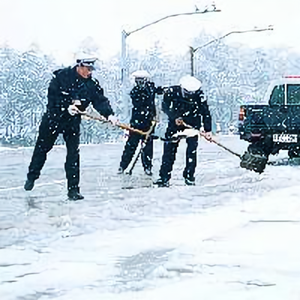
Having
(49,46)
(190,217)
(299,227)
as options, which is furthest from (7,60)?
(299,227)

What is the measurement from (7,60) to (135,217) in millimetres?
1934

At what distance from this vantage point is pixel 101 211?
4051mm

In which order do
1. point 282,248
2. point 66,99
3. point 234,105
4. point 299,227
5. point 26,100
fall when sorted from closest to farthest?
point 282,248 → point 299,227 → point 66,99 → point 26,100 → point 234,105

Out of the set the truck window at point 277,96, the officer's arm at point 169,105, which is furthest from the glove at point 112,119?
the truck window at point 277,96

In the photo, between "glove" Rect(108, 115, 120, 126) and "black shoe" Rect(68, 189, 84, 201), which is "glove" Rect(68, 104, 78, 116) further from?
"black shoe" Rect(68, 189, 84, 201)

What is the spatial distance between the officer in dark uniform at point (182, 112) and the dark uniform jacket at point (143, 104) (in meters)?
0.33

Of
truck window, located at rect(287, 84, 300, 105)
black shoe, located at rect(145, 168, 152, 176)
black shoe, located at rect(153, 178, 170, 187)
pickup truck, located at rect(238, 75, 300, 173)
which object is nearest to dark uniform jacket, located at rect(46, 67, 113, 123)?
black shoe, located at rect(153, 178, 170, 187)

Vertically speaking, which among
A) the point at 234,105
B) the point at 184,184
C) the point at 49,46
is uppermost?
the point at 49,46

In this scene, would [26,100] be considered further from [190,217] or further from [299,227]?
[299,227]

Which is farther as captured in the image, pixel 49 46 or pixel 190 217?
pixel 49 46

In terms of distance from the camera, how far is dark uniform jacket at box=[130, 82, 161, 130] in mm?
5500

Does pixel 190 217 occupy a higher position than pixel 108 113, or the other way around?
pixel 108 113

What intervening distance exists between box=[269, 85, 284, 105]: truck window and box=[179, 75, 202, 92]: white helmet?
161cm

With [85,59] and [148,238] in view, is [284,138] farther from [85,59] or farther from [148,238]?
[148,238]
